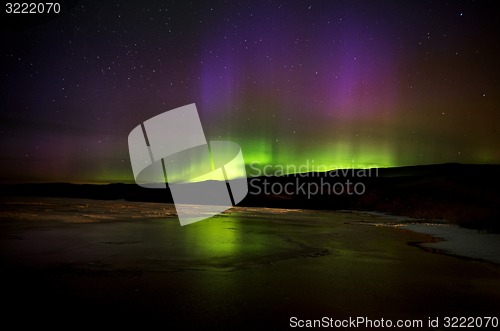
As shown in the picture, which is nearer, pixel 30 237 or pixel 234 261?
pixel 234 261

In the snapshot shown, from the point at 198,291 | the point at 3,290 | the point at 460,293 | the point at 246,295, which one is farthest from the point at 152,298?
the point at 460,293

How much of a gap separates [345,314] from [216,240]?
6389 millimetres

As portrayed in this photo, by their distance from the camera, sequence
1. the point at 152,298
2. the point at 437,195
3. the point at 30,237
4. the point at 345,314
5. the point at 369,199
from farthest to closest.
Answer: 1. the point at 369,199
2. the point at 437,195
3. the point at 30,237
4. the point at 152,298
5. the point at 345,314

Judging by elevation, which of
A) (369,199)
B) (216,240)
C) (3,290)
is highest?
(3,290)

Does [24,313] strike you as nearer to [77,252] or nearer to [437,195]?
[77,252]

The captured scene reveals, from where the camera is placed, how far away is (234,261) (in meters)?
7.35

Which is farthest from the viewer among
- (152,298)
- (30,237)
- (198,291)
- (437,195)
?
(437,195)

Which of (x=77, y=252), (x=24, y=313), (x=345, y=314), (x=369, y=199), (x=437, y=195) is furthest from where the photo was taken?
(x=369, y=199)

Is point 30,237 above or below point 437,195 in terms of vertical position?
above

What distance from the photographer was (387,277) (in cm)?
632

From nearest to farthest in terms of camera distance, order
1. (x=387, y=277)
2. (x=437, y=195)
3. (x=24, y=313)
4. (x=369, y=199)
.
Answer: (x=24, y=313) → (x=387, y=277) → (x=437, y=195) → (x=369, y=199)

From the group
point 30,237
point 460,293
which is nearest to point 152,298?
point 460,293

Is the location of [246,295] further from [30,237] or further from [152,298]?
[30,237]

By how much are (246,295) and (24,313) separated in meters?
2.51
